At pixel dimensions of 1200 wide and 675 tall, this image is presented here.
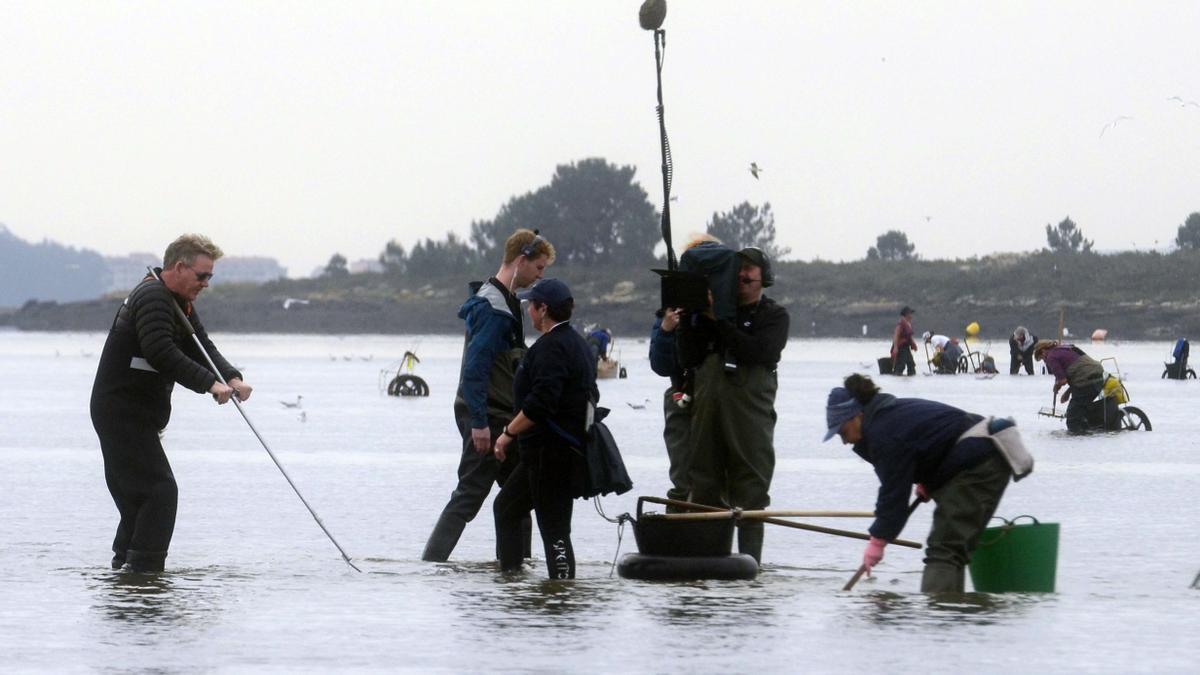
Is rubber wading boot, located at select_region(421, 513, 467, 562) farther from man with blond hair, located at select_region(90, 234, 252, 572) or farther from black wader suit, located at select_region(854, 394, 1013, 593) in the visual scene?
black wader suit, located at select_region(854, 394, 1013, 593)

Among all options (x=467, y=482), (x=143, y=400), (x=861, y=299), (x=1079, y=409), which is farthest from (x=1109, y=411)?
(x=861, y=299)

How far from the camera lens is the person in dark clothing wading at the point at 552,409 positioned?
29.3ft

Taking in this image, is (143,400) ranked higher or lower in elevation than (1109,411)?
higher

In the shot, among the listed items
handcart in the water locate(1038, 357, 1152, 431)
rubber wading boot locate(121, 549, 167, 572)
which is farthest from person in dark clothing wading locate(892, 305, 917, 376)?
rubber wading boot locate(121, 549, 167, 572)

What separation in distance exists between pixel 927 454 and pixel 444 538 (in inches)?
110

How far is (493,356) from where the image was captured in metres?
9.51

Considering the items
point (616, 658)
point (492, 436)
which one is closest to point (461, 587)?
point (492, 436)

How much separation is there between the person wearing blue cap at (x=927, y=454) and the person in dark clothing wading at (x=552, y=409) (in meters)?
1.15

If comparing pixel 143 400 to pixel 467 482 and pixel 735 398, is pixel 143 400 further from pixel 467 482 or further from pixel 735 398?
pixel 735 398

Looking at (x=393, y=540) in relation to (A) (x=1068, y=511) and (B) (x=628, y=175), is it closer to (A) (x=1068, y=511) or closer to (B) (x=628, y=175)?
(A) (x=1068, y=511)

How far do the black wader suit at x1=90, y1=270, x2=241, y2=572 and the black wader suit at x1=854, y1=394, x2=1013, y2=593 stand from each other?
2.99m

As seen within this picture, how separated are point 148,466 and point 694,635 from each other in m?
2.91

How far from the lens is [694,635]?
25.5 ft

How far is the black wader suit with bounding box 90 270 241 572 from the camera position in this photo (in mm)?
9062
